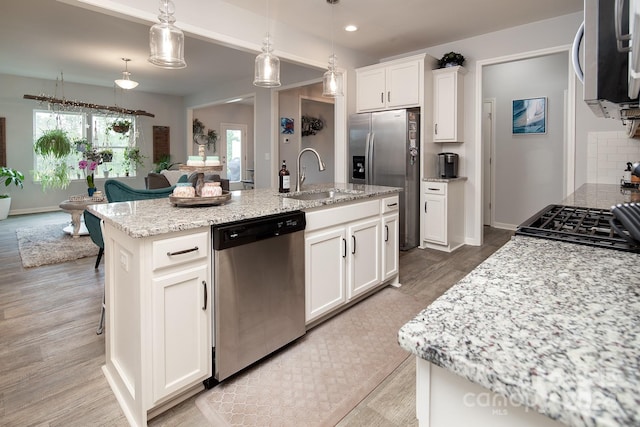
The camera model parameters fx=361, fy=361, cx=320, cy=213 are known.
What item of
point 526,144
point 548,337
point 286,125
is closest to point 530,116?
point 526,144

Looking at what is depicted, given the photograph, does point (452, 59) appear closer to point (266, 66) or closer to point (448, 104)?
point (448, 104)

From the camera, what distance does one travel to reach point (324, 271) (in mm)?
2410

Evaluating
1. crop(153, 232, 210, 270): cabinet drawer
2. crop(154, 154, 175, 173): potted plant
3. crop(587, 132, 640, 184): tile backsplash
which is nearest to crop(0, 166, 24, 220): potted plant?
crop(154, 154, 175, 173): potted plant

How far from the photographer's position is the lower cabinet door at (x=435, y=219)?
436 cm

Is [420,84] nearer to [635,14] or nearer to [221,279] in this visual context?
[221,279]

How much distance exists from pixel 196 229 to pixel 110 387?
985 mm

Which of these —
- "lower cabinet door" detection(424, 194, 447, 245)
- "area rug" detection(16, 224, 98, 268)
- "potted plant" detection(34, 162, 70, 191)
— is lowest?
"area rug" detection(16, 224, 98, 268)

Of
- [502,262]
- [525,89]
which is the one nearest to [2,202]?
[502,262]

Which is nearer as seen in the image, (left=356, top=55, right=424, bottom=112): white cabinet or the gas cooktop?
the gas cooktop

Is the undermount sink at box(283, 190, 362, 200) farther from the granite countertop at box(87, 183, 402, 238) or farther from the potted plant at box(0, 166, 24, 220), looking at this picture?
the potted plant at box(0, 166, 24, 220)

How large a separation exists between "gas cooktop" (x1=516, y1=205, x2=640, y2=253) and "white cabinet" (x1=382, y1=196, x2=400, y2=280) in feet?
4.37

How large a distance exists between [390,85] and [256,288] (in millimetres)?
3610

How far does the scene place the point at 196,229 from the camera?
5.47 ft

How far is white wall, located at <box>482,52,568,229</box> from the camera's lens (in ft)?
16.6
